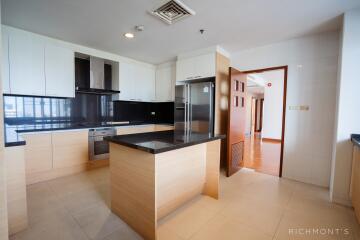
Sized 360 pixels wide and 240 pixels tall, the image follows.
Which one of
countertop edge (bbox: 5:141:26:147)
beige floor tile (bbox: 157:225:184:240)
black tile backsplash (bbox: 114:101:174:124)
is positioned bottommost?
beige floor tile (bbox: 157:225:184:240)

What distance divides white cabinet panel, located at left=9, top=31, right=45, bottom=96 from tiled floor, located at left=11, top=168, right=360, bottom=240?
1.53m

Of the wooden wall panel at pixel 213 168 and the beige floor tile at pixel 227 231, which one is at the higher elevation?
the wooden wall panel at pixel 213 168

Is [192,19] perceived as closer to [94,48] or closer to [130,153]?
[130,153]

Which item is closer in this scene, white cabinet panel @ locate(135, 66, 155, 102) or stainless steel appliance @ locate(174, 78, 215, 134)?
stainless steel appliance @ locate(174, 78, 215, 134)

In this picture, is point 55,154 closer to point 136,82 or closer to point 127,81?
point 127,81

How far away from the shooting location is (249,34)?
2.64 m

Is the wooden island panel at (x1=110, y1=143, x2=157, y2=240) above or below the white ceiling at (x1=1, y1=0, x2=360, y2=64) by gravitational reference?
below

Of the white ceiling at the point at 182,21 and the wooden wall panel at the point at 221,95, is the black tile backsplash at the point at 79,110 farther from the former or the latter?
the wooden wall panel at the point at 221,95

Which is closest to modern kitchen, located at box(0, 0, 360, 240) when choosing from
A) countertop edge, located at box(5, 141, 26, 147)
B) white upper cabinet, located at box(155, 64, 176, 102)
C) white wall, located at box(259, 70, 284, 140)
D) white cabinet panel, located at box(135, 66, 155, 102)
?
countertop edge, located at box(5, 141, 26, 147)

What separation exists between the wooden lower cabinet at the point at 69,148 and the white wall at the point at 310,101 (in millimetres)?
3606

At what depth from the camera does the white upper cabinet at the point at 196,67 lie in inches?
123

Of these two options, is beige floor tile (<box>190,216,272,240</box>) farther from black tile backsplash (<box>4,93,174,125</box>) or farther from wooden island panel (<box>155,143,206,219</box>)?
black tile backsplash (<box>4,93,174,125</box>)

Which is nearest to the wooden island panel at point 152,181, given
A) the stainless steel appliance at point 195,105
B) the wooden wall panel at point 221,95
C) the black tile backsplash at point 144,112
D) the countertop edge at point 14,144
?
the countertop edge at point 14,144

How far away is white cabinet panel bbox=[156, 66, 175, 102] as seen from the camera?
13.6 ft
